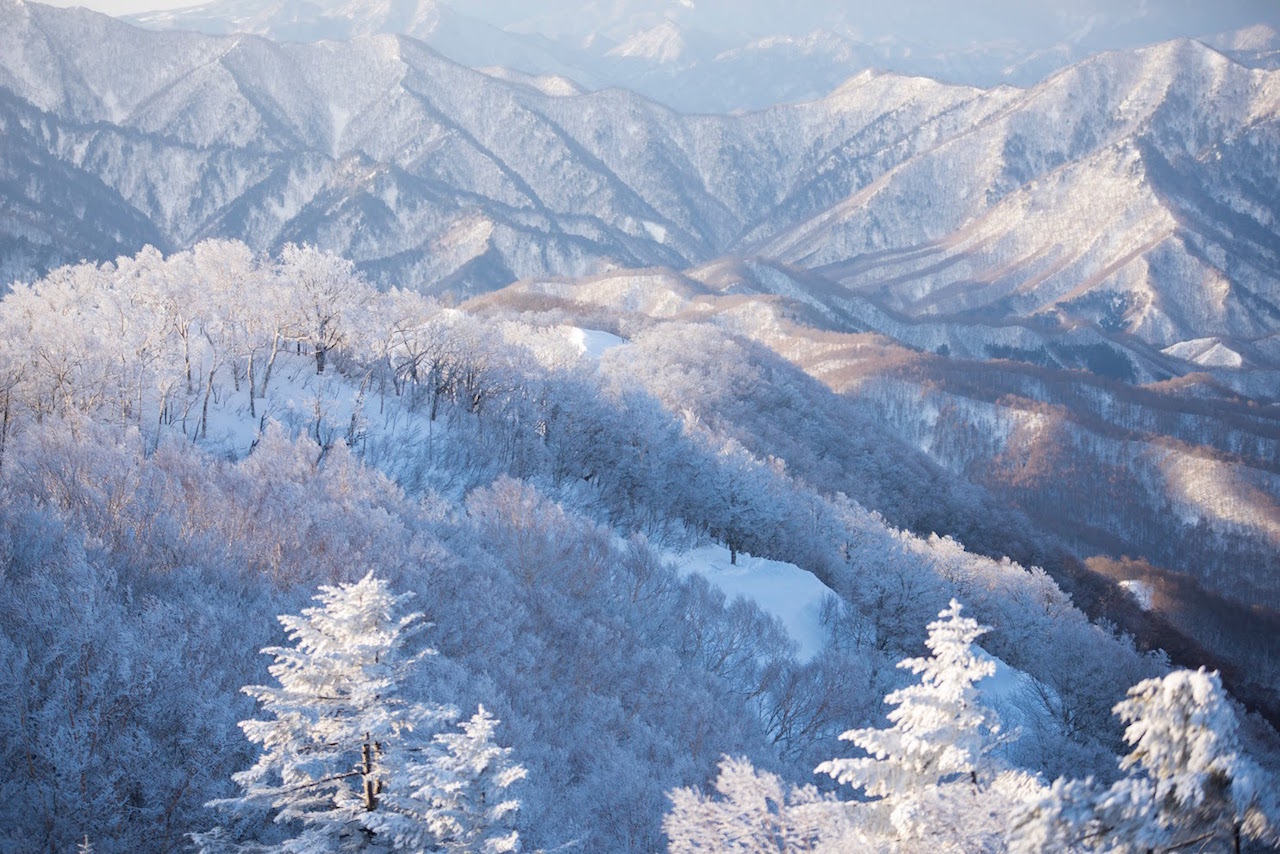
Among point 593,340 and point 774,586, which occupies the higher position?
point 774,586

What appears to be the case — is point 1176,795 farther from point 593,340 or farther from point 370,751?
point 593,340

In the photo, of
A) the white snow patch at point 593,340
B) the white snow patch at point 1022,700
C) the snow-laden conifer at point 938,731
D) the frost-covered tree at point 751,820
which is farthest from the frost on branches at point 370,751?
the white snow patch at point 593,340

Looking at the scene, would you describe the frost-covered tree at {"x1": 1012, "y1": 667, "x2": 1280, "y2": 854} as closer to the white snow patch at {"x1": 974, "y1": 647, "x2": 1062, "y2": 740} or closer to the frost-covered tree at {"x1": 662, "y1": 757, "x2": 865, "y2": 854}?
the frost-covered tree at {"x1": 662, "y1": 757, "x2": 865, "y2": 854}

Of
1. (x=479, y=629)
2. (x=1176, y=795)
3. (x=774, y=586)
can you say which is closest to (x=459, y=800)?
(x=1176, y=795)

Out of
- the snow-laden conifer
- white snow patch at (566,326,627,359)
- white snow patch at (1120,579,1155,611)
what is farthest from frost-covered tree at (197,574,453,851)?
white snow patch at (1120,579,1155,611)

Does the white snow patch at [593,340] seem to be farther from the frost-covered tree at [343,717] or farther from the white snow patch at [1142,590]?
the frost-covered tree at [343,717]

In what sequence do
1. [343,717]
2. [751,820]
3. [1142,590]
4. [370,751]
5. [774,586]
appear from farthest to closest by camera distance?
[1142,590] < [774,586] < [370,751] < [751,820] < [343,717]

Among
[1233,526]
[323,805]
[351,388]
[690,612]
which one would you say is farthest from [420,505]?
[1233,526]
